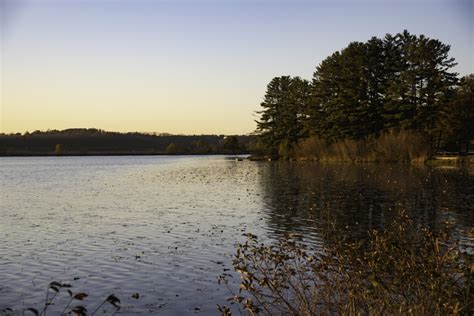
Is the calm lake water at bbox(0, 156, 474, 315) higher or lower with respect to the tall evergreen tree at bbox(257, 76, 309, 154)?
lower

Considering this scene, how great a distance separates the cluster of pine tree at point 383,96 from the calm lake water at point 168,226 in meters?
26.5

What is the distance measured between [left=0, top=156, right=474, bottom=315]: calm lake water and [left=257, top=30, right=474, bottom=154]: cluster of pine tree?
87.0 ft

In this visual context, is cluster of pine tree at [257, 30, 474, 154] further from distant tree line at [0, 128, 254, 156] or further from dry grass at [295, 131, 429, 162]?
distant tree line at [0, 128, 254, 156]

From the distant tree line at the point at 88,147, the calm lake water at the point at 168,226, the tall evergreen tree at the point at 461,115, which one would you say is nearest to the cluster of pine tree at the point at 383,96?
the tall evergreen tree at the point at 461,115

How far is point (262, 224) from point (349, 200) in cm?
883

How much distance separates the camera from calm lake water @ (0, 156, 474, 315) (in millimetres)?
11656

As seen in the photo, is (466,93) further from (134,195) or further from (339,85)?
(134,195)

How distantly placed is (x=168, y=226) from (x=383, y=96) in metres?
55.1

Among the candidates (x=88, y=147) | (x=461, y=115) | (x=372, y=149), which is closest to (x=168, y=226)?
(x=372, y=149)

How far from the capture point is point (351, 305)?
22.1ft

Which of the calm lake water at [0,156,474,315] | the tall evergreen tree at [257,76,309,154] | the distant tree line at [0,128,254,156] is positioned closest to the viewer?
the calm lake water at [0,156,474,315]

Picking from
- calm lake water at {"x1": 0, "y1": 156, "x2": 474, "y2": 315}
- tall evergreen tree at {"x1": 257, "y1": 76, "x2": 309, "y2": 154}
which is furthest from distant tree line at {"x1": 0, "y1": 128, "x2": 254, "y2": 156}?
calm lake water at {"x1": 0, "y1": 156, "x2": 474, "y2": 315}

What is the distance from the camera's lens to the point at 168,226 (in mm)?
20234

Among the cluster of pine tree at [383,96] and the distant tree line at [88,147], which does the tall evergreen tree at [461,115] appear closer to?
the cluster of pine tree at [383,96]
